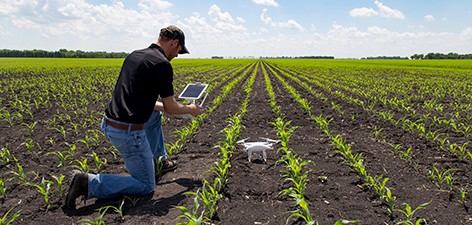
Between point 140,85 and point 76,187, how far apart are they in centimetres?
137

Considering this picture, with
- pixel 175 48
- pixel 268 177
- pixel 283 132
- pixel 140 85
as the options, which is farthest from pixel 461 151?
pixel 140 85

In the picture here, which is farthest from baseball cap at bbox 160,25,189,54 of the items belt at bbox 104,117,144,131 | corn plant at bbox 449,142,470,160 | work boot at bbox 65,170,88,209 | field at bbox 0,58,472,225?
corn plant at bbox 449,142,470,160

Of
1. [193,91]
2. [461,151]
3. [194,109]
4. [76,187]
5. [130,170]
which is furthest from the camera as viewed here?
[461,151]

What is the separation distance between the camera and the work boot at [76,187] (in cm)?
281

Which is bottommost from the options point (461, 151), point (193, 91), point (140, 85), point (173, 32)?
point (461, 151)

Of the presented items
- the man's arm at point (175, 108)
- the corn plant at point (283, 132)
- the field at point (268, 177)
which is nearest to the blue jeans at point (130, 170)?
the field at point (268, 177)

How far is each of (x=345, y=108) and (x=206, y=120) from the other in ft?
15.8

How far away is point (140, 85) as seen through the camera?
2826 mm

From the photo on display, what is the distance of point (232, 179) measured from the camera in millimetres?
3711

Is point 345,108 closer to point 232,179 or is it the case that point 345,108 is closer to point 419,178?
point 419,178

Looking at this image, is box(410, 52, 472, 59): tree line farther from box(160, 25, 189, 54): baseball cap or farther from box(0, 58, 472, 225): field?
box(160, 25, 189, 54): baseball cap

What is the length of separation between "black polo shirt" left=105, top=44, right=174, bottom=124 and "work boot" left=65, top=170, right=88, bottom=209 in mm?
759

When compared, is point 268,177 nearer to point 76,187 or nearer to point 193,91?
point 193,91

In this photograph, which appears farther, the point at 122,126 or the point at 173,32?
the point at 173,32
